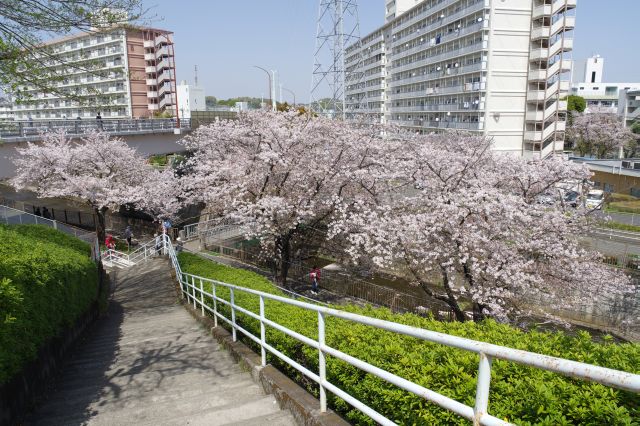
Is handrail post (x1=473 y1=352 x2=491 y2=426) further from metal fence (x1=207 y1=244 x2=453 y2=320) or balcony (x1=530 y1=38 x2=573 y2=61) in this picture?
balcony (x1=530 y1=38 x2=573 y2=61)

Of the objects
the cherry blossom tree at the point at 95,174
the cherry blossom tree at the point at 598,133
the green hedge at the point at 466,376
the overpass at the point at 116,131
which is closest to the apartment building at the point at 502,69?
the cherry blossom tree at the point at 598,133

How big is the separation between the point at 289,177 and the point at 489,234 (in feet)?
25.6

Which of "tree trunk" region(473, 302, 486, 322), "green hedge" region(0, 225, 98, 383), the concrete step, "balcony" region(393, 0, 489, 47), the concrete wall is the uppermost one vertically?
"balcony" region(393, 0, 489, 47)

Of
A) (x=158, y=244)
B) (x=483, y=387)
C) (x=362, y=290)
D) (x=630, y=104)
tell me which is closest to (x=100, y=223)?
(x=158, y=244)

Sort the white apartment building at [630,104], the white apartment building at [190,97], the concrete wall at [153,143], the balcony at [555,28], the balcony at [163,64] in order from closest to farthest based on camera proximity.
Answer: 1. the concrete wall at [153,143]
2. the balcony at [555,28]
3. the balcony at [163,64]
4. the white apartment building at [630,104]
5. the white apartment building at [190,97]

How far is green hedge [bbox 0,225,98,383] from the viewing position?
396 cm

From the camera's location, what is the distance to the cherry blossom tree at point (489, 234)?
37.3 feet

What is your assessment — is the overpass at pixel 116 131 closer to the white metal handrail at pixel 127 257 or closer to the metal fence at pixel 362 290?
the white metal handrail at pixel 127 257

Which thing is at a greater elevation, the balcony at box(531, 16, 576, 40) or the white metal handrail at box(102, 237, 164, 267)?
the balcony at box(531, 16, 576, 40)

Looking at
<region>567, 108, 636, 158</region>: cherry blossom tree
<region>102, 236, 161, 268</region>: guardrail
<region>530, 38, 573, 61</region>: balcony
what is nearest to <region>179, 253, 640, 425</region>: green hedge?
<region>102, 236, 161, 268</region>: guardrail

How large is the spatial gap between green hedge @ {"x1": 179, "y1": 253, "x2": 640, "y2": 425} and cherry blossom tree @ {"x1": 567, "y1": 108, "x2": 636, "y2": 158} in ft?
189

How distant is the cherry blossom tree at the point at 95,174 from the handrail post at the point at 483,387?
24.1 metres

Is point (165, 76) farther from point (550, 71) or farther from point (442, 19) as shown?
point (550, 71)

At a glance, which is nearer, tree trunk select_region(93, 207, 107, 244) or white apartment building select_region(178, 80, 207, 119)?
tree trunk select_region(93, 207, 107, 244)
